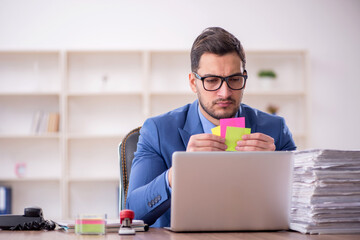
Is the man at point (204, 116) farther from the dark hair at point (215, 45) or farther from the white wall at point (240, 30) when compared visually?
the white wall at point (240, 30)

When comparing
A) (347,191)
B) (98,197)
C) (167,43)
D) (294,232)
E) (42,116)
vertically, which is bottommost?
(98,197)

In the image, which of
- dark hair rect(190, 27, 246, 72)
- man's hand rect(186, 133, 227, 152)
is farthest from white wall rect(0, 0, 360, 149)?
man's hand rect(186, 133, 227, 152)

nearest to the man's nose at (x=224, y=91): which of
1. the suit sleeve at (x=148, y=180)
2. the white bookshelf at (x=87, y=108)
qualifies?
the suit sleeve at (x=148, y=180)

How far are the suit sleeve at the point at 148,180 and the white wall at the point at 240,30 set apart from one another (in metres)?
3.11

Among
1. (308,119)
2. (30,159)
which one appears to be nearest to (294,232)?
(308,119)

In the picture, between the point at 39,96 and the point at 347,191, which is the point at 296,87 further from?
the point at 347,191

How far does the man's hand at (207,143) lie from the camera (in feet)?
4.47

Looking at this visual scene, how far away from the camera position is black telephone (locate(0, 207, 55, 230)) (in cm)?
142

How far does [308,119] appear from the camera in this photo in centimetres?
471

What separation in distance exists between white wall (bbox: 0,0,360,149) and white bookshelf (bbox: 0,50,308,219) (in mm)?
158

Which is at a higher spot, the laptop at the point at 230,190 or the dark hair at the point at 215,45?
the dark hair at the point at 215,45

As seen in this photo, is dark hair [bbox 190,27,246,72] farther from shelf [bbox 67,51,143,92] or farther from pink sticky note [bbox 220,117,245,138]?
shelf [bbox 67,51,143,92]

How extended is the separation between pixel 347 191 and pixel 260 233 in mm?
245

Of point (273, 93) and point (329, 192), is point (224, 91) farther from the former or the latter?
point (273, 93)
